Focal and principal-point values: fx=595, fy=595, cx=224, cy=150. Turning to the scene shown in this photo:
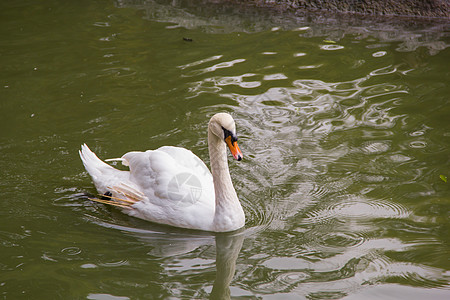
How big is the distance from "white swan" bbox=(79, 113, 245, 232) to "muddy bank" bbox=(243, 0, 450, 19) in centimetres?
618

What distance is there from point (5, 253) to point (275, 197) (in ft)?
8.37

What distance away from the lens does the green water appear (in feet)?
15.9

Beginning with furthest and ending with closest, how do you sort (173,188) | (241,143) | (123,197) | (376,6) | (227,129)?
(376,6)
(241,143)
(123,197)
(173,188)
(227,129)

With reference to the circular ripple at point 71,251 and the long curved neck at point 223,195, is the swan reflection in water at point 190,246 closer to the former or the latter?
the long curved neck at point 223,195

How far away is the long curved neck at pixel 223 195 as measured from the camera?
17.6ft

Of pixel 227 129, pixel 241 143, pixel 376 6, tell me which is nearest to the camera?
pixel 227 129

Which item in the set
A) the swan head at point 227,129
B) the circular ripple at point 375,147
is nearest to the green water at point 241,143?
the circular ripple at point 375,147

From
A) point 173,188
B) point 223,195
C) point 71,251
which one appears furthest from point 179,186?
point 71,251

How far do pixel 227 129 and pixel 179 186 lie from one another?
81cm

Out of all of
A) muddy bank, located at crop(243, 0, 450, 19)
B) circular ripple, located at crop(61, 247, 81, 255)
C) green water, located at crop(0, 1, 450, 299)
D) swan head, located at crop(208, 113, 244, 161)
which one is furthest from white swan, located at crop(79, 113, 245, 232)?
muddy bank, located at crop(243, 0, 450, 19)

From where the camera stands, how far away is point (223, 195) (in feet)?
17.7

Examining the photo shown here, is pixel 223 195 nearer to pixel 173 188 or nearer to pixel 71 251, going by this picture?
pixel 173 188

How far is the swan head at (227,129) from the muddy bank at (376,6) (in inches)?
260

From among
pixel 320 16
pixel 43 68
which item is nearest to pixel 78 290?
pixel 43 68
